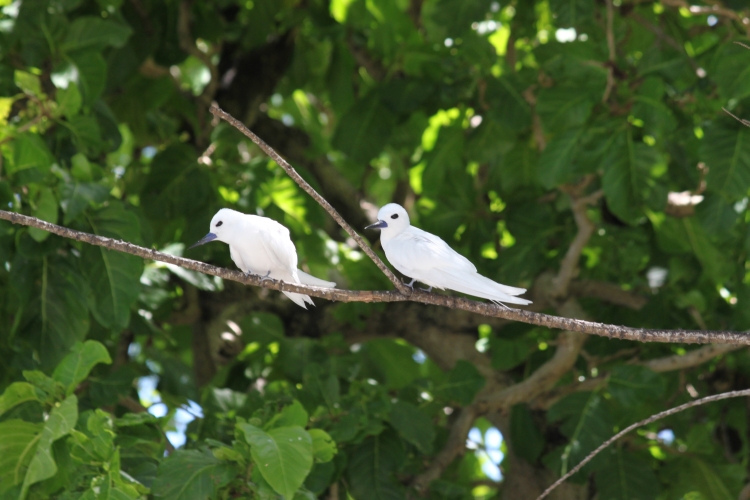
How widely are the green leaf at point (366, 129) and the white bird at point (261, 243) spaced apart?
2.75m

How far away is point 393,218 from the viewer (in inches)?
130

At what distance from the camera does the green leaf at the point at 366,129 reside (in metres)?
6.22

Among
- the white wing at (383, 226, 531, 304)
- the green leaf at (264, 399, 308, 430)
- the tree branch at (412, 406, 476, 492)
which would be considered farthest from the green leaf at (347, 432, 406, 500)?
the white wing at (383, 226, 531, 304)

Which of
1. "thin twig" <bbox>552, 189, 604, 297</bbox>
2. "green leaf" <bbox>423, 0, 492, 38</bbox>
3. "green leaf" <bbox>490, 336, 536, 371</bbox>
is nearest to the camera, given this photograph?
"thin twig" <bbox>552, 189, 604, 297</bbox>

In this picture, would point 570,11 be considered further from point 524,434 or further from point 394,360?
point 394,360

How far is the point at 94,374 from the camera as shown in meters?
5.21

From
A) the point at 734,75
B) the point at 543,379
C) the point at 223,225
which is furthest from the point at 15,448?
the point at 734,75

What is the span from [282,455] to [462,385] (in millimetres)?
1718

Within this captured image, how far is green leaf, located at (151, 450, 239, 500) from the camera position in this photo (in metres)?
3.79

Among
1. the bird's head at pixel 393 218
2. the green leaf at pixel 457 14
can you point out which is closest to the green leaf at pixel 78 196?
the bird's head at pixel 393 218

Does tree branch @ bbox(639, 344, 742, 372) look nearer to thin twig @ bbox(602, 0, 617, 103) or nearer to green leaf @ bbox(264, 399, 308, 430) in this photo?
thin twig @ bbox(602, 0, 617, 103)

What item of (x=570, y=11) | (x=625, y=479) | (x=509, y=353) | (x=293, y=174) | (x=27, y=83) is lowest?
(x=625, y=479)

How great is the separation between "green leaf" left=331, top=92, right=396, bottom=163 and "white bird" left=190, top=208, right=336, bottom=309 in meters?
2.75

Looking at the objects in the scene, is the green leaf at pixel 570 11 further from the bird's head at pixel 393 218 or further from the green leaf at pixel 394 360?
the green leaf at pixel 394 360
